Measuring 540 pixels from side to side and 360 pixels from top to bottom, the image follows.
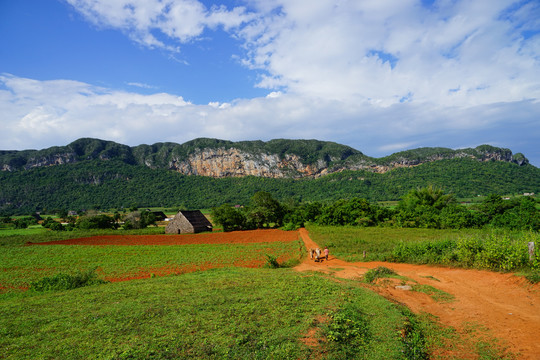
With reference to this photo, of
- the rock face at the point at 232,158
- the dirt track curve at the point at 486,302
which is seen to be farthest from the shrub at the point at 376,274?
the rock face at the point at 232,158

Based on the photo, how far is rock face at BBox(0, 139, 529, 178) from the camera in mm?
135375

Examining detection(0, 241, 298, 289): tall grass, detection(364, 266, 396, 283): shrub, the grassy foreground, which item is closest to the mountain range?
detection(0, 241, 298, 289): tall grass

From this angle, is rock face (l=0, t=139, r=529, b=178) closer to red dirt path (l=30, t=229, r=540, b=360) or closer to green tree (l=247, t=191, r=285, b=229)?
green tree (l=247, t=191, r=285, b=229)

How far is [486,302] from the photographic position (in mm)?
8961

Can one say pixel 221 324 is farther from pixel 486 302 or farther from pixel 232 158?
pixel 232 158

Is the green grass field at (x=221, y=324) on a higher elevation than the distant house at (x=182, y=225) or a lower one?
higher

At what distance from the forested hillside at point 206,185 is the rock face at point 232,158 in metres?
8.46

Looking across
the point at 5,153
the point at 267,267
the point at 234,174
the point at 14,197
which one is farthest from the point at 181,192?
the point at 267,267

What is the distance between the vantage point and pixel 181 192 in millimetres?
127312

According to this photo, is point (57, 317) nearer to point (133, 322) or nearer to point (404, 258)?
point (133, 322)

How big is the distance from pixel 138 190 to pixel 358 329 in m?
134

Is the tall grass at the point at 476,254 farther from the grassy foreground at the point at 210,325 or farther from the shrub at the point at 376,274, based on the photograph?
the grassy foreground at the point at 210,325

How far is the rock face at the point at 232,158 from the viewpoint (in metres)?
135

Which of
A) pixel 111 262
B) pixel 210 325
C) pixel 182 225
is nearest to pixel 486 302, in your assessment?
pixel 210 325
